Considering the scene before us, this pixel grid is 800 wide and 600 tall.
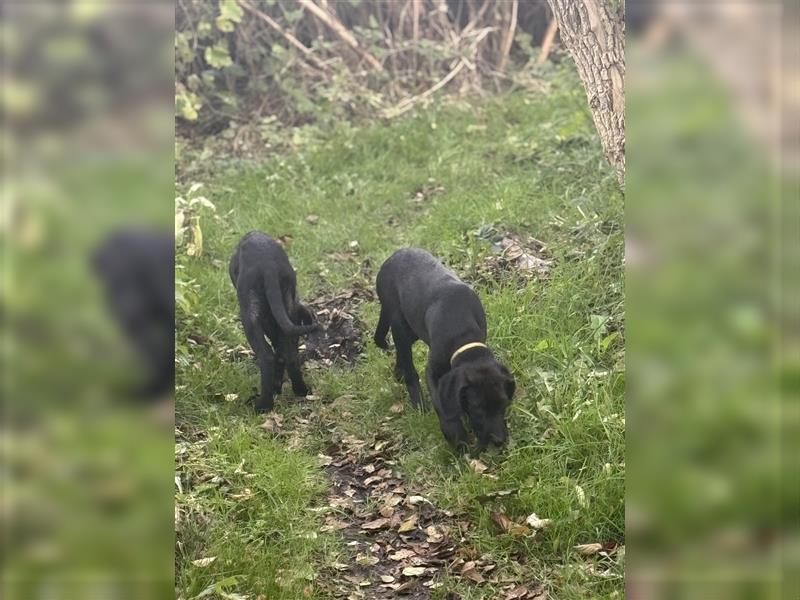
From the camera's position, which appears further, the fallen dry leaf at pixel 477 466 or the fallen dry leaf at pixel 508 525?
the fallen dry leaf at pixel 477 466

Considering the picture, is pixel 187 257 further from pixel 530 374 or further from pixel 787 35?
pixel 787 35

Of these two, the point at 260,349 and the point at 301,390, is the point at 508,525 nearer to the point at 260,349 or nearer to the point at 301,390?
the point at 301,390

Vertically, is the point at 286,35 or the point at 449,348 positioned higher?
the point at 286,35

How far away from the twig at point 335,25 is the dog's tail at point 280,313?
94cm

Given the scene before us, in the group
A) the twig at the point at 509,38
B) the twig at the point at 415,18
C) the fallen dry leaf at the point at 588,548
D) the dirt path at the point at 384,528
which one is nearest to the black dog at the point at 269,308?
the dirt path at the point at 384,528

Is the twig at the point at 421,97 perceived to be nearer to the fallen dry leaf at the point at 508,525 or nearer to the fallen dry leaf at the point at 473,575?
the fallen dry leaf at the point at 508,525

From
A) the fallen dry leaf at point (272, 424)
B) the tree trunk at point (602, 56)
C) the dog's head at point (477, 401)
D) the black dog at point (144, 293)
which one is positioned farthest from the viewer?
the dog's head at point (477, 401)

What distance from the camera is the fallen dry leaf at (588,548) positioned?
199 cm

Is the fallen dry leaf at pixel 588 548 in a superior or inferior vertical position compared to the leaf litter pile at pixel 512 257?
inferior

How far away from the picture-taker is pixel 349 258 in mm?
2623

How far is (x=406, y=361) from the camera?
2.57 m

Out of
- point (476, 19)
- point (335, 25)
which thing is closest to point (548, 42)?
point (476, 19)

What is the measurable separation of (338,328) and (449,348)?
49 centimetres

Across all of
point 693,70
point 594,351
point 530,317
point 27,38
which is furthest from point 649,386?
point 27,38
